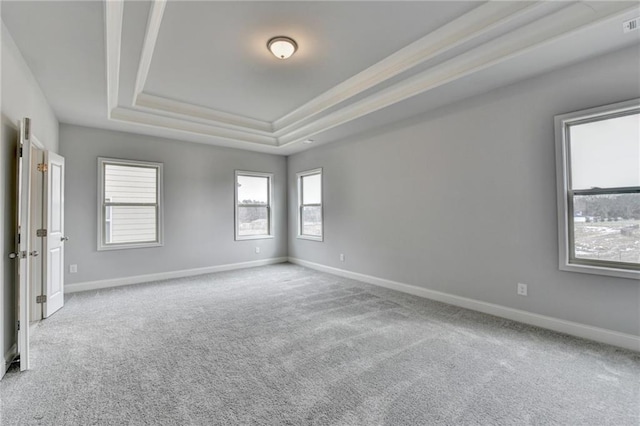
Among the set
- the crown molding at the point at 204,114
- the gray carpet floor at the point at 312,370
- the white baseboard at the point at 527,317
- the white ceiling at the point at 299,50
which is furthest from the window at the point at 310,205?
the gray carpet floor at the point at 312,370

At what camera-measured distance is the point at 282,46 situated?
2.95m

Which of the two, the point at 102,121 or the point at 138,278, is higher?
the point at 102,121

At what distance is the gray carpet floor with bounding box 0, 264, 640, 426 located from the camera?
6.00ft

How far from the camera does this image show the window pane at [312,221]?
6258mm

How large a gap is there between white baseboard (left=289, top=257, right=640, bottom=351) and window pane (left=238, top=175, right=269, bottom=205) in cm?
315

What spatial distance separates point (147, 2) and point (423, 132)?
346 cm

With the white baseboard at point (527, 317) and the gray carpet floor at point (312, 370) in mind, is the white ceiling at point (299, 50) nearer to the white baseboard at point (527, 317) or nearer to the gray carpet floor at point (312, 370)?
the white baseboard at point (527, 317)

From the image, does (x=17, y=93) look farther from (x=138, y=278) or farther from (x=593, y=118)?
(x=593, y=118)

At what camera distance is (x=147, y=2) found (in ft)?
7.32

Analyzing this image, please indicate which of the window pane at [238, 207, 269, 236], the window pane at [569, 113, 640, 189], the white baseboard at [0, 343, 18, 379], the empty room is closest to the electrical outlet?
the empty room

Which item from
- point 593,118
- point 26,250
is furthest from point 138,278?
point 593,118

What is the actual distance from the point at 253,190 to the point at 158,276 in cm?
256

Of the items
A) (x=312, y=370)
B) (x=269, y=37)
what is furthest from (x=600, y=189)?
(x=269, y=37)

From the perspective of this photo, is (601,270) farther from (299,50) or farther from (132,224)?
(132,224)
